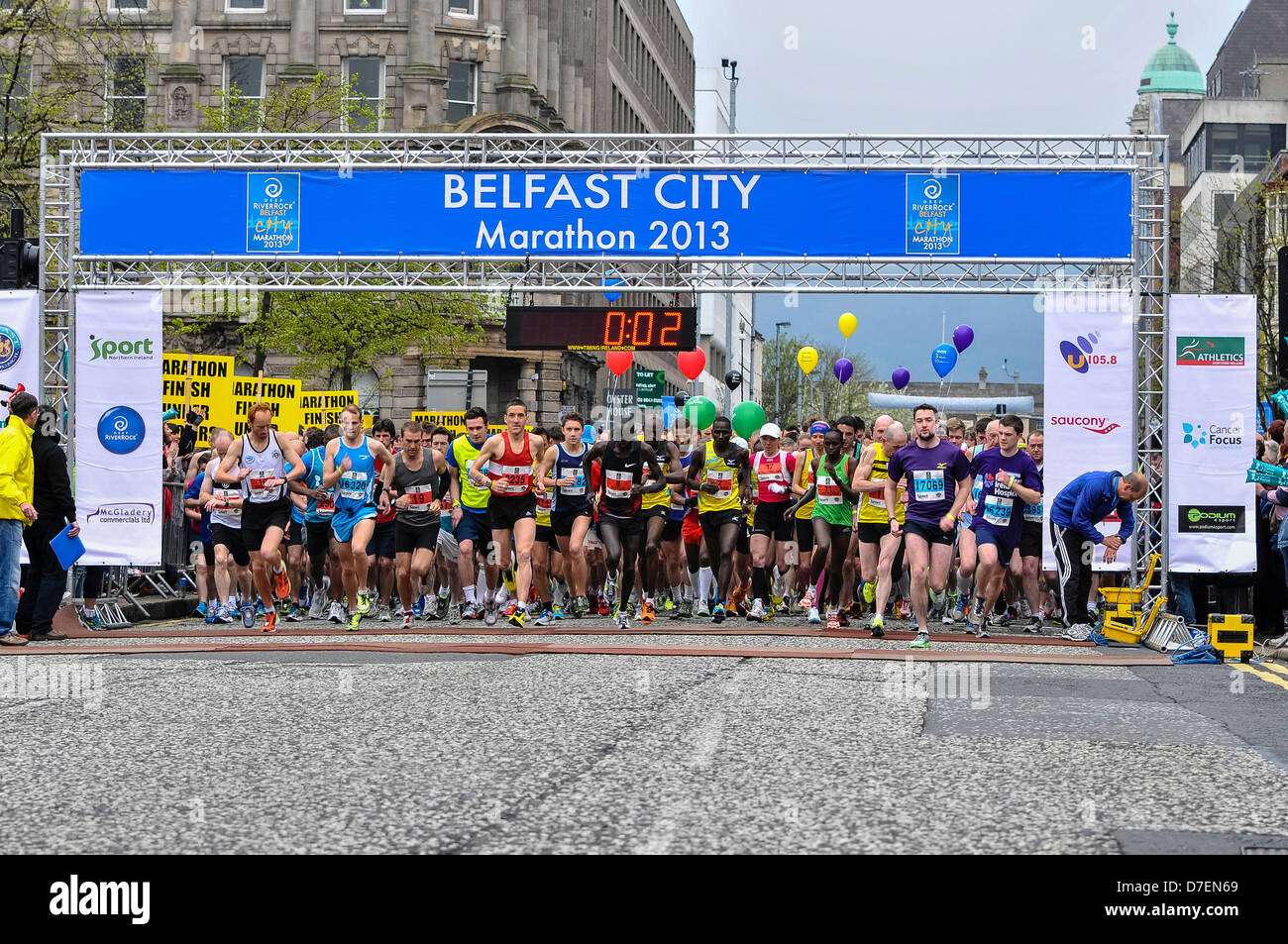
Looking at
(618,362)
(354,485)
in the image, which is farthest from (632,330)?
(618,362)

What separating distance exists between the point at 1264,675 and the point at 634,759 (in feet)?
20.7


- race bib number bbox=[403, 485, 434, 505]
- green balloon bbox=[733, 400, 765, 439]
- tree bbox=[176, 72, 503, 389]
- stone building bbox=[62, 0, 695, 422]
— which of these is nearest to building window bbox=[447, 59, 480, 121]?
stone building bbox=[62, 0, 695, 422]

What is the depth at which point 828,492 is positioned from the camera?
15.8 m

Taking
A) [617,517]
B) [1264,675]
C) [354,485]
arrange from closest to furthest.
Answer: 1. [1264,675]
2. [354,485]
3. [617,517]

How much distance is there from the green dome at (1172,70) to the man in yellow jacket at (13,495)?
5627 inches

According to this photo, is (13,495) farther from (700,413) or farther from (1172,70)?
(1172,70)

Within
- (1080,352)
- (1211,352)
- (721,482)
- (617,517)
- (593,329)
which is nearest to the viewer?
(1211,352)

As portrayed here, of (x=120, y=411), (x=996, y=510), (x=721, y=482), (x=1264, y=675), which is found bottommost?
(x=1264, y=675)

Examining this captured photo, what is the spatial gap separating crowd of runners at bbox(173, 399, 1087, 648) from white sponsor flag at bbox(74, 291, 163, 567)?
35.6 inches

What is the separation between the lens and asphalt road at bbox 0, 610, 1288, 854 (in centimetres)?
574

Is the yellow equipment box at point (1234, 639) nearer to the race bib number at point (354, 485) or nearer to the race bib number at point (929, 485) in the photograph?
the race bib number at point (929, 485)

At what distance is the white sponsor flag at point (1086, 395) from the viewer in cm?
1584

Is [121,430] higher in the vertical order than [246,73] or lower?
lower

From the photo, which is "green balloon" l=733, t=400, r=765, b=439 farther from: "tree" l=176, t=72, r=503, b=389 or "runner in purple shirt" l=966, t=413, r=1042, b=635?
"tree" l=176, t=72, r=503, b=389
